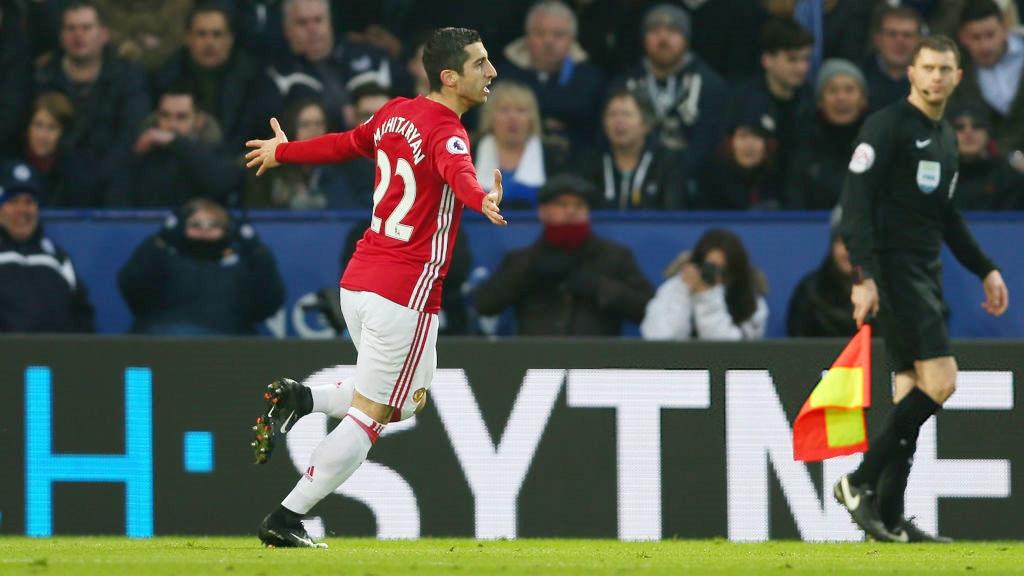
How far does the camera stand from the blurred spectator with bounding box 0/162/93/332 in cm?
958

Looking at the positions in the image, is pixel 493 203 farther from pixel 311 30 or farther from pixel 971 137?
pixel 311 30

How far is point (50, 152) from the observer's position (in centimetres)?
1064

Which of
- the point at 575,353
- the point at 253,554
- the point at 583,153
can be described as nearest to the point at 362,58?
the point at 583,153

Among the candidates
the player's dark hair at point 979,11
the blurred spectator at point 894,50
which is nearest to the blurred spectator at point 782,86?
the blurred spectator at point 894,50

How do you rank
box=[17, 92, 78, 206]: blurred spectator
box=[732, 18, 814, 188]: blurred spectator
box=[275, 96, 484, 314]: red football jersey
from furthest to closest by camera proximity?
box=[17, 92, 78, 206]: blurred spectator < box=[732, 18, 814, 188]: blurred spectator < box=[275, 96, 484, 314]: red football jersey

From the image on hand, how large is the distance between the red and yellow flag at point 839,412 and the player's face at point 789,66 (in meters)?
3.20

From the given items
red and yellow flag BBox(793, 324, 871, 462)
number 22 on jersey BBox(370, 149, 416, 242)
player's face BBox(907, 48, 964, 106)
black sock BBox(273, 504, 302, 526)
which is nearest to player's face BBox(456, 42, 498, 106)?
number 22 on jersey BBox(370, 149, 416, 242)

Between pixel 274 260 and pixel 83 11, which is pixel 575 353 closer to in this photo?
pixel 274 260

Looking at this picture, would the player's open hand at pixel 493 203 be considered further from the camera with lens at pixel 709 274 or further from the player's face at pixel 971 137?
the player's face at pixel 971 137

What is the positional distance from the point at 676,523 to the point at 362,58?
4002 millimetres

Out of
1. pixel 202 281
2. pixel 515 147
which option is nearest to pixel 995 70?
pixel 515 147

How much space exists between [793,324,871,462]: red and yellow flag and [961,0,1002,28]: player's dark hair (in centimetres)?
377

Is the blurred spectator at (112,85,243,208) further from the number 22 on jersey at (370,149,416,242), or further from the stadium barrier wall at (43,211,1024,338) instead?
the number 22 on jersey at (370,149,416,242)

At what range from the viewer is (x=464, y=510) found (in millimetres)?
8477
